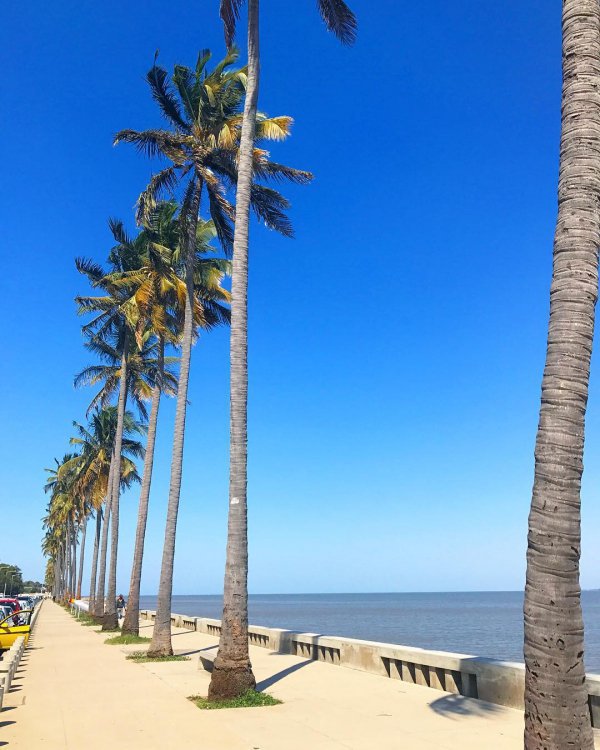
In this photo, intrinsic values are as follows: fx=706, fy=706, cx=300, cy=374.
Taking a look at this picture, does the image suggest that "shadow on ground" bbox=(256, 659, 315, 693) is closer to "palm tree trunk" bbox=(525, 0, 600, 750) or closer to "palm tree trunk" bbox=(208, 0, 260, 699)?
"palm tree trunk" bbox=(208, 0, 260, 699)

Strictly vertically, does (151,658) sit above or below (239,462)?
below

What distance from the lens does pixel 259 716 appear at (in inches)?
406

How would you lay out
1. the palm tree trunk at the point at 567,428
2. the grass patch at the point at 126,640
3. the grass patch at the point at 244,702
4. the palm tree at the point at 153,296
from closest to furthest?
1. the palm tree trunk at the point at 567,428
2. the grass patch at the point at 244,702
3. the palm tree at the point at 153,296
4. the grass patch at the point at 126,640

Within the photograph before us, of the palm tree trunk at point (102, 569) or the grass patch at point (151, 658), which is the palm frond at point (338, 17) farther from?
the palm tree trunk at point (102, 569)

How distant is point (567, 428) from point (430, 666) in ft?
27.8

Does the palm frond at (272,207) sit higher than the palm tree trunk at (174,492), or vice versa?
the palm frond at (272,207)

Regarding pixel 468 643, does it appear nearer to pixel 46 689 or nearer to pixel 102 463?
pixel 102 463

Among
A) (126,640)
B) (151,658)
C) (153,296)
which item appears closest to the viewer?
(151,658)

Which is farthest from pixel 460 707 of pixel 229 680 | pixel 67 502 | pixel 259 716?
pixel 67 502

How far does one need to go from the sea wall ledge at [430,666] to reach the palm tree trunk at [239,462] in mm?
3156

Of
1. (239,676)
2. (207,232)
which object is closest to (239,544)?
(239,676)

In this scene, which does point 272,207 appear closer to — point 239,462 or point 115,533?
point 239,462

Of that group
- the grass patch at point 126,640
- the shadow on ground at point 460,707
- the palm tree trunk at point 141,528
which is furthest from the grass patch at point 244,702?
the grass patch at point 126,640

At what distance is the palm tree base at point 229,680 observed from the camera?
11.4 m
